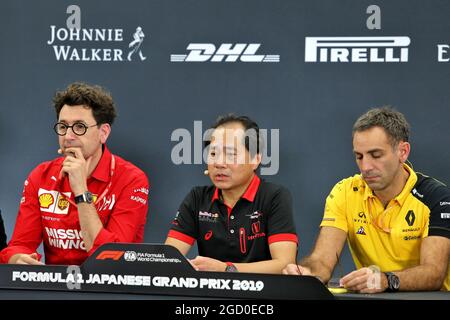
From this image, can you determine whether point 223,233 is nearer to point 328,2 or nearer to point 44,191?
point 44,191

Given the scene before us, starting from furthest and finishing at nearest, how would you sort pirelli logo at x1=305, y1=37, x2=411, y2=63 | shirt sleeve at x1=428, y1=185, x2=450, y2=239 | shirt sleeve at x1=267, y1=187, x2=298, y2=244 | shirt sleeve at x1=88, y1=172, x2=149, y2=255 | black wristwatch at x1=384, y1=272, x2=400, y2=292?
pirelli logo at x1=305, y1=37, x2=411, y2=63 → shirt sleeve at x1=88, y1=172, x2=149, y2=255 → shirt sleeve at x1=267, y1=187, x2=298, y2=244 → shirt sleeve at x1=428, y1=185, x2=450, y2=239 → black wristwatch at x1=384, y1=272, x2=400, y2=292

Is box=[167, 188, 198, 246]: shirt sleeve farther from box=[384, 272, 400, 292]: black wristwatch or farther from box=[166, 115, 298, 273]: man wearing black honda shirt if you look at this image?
box=[384, 272, 400, 292]: black wristwatch

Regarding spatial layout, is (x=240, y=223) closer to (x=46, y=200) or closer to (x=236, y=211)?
(x=236, y=211)

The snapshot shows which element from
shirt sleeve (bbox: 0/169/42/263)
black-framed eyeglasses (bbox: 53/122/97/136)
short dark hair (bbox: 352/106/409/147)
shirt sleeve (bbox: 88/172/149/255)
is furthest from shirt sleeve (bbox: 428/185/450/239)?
shirt sleeve (bbox: 0/169/42/263)

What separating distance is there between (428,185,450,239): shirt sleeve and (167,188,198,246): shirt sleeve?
0.75 metres

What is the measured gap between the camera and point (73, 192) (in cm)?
225

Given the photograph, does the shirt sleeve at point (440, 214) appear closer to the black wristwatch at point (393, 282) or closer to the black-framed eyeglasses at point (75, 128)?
the black wristwatch at point (393, 282)

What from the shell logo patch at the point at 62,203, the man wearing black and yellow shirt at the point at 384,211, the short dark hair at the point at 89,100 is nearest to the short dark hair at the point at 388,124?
the man wearing black and yellow shirt at the point at 384,211

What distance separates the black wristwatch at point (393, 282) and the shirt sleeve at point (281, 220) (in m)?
0.45

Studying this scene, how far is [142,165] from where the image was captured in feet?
9.07

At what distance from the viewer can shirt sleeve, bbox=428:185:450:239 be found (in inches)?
78.8

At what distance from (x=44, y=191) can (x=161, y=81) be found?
69cm

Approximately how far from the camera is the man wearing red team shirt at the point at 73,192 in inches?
90.4

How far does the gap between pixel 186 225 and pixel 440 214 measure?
801 millimetres
